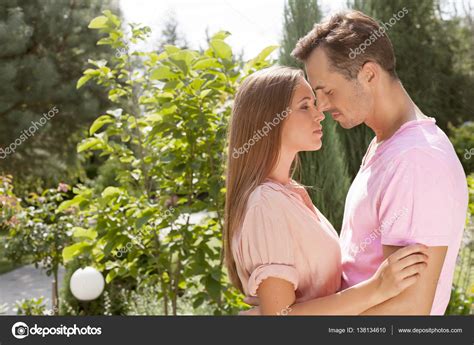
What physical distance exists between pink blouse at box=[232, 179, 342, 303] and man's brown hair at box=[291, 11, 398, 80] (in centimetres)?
36

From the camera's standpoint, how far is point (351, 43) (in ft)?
5.02

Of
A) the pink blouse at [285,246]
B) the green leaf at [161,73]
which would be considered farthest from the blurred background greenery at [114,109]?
the pink blouse at [285,246]

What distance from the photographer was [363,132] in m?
4.66

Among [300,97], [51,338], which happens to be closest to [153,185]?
[51,338]

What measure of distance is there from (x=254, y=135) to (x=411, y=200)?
0.42 meters

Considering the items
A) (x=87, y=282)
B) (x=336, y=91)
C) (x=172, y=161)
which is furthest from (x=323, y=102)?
(x=87, y=282)

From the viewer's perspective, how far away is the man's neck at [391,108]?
1.54m

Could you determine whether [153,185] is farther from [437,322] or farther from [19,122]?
A: [19,122]

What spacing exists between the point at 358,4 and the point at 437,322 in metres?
5.82

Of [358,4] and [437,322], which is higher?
[358,4]

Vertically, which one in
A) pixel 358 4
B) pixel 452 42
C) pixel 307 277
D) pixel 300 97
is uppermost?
pixel 452 42

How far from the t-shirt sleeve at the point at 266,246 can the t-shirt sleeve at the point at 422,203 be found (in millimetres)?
250

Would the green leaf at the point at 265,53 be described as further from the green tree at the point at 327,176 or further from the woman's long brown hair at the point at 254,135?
the woman's long brown hair at the point at 254,135

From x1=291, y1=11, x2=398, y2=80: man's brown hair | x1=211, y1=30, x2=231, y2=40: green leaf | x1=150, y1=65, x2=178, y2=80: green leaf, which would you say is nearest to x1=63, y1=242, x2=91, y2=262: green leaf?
x1=150, y1=65, x2=178, y2=80: green leaf
